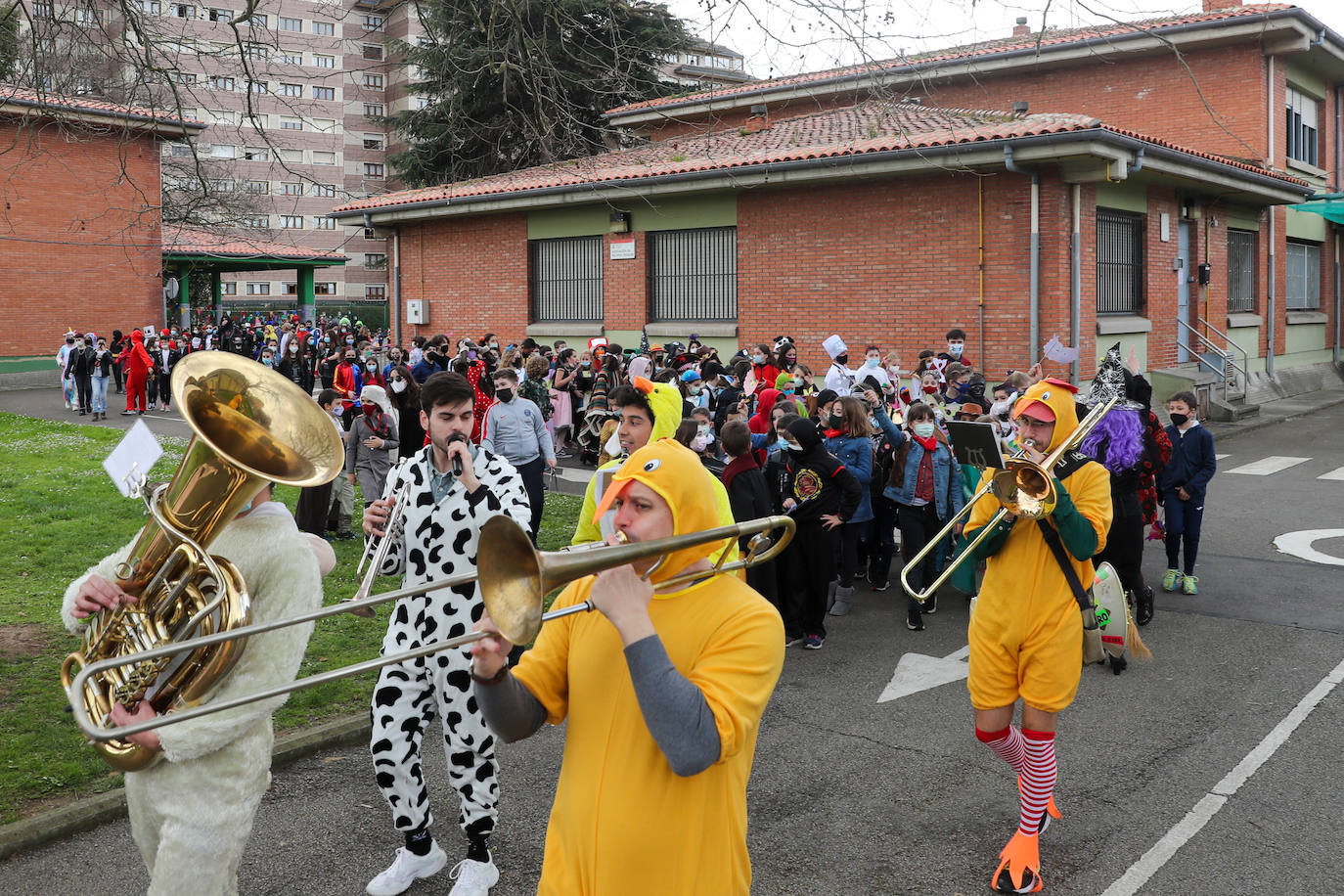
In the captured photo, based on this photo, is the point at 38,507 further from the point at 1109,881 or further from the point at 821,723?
the point at 1109,881

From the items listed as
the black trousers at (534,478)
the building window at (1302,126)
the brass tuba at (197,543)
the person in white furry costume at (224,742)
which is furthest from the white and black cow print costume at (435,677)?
the building window at (1302,126)

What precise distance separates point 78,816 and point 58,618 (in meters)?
3.70

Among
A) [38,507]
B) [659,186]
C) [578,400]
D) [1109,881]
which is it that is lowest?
[1109,881]

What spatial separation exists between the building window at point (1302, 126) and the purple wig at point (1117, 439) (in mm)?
21871

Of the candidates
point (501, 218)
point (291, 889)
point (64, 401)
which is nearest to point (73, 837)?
point (291, 889)

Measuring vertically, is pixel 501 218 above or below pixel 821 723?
above

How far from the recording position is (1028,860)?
4.45 m

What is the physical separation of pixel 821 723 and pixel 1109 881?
214 centimetres

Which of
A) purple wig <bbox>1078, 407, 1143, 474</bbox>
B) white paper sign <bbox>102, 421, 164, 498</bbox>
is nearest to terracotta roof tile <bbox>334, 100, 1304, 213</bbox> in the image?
purple wig <bbox>1078, 407, 1143, 474</bbox>

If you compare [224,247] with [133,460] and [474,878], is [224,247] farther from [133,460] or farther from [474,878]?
[133,460]

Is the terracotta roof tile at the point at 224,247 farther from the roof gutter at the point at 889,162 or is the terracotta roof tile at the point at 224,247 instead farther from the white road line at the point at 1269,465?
the white road line at the point at 1269,465

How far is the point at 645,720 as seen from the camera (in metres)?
2.36

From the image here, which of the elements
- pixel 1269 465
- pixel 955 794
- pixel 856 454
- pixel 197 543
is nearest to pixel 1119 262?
pixel 1269 465

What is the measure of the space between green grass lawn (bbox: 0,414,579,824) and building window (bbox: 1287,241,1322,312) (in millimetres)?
22253
